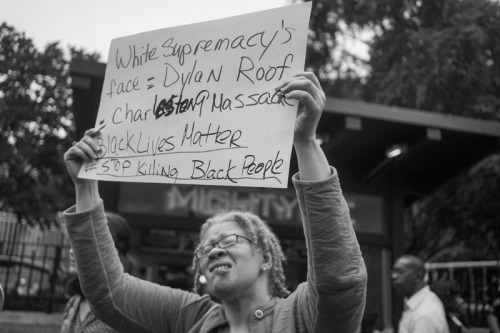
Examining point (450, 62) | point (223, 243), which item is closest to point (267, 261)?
point (223, 243)

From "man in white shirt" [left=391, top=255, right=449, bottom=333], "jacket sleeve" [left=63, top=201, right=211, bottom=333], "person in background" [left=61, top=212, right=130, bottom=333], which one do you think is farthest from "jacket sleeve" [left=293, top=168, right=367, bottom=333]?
"man in white shirt" [left=391, top=255, right=449, bottom=333]

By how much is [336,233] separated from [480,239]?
10531 millimetres

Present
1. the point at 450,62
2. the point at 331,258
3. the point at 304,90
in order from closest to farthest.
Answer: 1. the point at 331,258
2. the point at 304,90
3. the point at 450,62

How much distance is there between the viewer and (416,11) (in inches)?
408

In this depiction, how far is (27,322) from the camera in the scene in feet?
19.3

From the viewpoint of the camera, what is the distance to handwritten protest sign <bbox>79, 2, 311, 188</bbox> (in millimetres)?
1688

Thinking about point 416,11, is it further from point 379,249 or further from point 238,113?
point 238,113

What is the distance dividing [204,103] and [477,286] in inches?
297

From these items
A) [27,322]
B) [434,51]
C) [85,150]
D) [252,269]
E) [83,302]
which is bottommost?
[27,322]

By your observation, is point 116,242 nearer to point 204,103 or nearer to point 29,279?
point 204,103

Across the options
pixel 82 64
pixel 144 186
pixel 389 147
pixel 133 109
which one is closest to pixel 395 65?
pixel 389 147

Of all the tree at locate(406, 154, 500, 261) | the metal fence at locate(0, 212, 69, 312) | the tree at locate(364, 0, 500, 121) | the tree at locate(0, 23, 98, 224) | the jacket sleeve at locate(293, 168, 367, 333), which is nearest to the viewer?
the jacket sleeve at locate(293, 168, 367, 333)

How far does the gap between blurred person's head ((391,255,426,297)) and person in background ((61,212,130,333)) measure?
2.80 meters

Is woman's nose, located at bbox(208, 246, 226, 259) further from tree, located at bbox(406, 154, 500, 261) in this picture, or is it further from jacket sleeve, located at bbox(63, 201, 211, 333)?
tree, located at bbox(406, 154, 500, 261)
